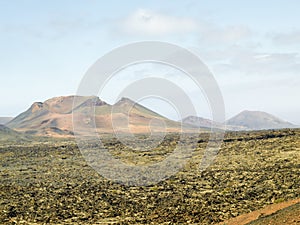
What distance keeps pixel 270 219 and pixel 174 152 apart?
6329 cm

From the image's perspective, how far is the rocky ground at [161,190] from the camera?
158ft

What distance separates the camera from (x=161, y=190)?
201 feet

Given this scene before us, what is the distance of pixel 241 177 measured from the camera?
64438 millimetres

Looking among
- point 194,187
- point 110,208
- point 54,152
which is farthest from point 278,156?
point 54,152

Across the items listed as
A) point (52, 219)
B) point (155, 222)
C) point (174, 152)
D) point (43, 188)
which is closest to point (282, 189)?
point (155, 222)

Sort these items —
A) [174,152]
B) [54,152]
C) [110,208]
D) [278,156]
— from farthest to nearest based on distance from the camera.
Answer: [54,152]
[174,152]
[278,156]
[110,208]

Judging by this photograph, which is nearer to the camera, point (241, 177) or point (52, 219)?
point (52, 219)

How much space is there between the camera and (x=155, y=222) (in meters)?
45.2

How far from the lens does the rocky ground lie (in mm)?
48125

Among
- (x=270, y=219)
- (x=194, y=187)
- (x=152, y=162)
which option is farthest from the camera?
(x=152, y=162)

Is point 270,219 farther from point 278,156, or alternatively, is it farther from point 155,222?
point 278,156

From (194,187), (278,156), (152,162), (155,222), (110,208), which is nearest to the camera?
(155,222)

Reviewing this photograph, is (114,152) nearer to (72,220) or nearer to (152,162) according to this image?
(152,162)

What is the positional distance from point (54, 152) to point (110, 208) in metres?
63.5
